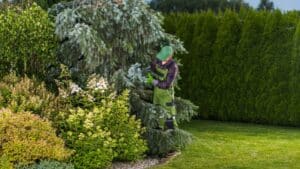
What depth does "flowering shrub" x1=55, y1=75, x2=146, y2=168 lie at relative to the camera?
285 inches

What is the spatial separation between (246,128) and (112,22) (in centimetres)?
461

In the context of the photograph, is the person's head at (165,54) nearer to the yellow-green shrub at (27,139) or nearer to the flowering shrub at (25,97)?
the flowering shrub at (25,97)

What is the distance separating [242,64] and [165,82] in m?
4.52

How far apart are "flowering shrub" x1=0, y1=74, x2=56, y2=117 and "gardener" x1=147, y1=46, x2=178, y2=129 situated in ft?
4.90

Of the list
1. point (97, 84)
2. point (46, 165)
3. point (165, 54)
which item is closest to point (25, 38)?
point (97, 84)

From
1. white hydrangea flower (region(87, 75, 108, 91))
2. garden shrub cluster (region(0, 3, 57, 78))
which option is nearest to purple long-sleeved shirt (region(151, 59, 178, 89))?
white hydrangea flower (region(87, 75, 108, 91))

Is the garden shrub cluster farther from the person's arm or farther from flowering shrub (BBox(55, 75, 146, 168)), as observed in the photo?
the person's arm

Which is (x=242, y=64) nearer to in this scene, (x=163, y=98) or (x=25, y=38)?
(x=163, y=98)

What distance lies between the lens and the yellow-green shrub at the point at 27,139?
21.7 ft

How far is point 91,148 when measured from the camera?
7.25 metres

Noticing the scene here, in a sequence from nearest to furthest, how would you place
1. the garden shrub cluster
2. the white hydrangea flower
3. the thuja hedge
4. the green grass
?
the white hydrangea flower
the green grass
the garden shrub cluster
the thuja hedge

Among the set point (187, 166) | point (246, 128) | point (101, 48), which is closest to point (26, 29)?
point (101, 48)

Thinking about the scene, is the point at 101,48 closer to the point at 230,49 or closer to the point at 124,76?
the point at 124,76

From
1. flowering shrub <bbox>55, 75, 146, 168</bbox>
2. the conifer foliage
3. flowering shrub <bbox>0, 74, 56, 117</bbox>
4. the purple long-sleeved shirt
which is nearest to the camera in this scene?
flowering shrub <bbox>55, 75, 146, 168</bbox>
